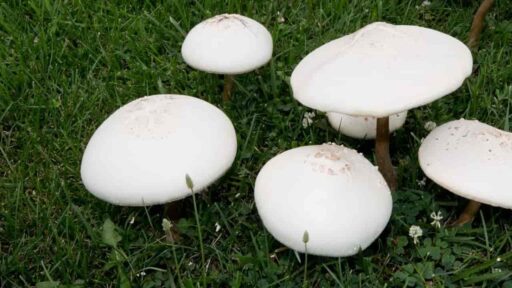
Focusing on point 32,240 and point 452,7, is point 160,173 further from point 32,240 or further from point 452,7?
point 452,7

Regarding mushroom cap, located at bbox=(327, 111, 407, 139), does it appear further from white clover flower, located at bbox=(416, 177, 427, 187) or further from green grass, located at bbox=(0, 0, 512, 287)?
white clover flower, located at bbox=(416, 177, 427, 187)

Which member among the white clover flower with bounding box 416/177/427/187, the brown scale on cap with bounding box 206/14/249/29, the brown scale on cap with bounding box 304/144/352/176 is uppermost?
the brown scale on cap with bounding box 206/14/249/29

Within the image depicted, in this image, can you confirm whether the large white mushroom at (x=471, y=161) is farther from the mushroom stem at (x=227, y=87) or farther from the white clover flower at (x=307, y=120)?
the mushroom stem at (x=227, y=87)

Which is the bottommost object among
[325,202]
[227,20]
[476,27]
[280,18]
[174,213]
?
[174,213]

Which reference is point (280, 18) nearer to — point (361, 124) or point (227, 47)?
point (227, 47)

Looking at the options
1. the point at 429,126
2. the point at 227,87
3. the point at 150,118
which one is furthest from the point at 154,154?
the point at 429,126

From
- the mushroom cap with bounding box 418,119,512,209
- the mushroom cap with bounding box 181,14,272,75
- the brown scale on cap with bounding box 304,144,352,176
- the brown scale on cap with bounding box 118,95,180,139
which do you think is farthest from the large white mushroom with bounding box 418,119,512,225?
the brown scale on cap with bounding box 118,95,180,139
